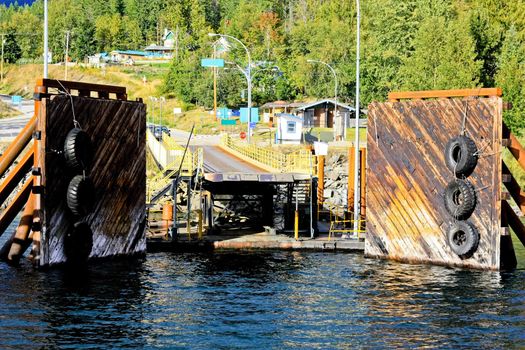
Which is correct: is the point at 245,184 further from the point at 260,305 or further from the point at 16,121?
the point at 16,121

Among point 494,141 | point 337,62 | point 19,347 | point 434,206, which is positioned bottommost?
point 19,347

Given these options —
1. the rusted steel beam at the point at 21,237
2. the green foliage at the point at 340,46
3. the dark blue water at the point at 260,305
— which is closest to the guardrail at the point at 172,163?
the dark blue water at the point at 260,305

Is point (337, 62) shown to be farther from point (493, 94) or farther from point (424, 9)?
point (493, 94)

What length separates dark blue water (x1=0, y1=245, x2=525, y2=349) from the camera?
92.3 feet

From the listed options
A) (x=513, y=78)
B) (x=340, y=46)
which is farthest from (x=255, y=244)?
(x=340, y=46)

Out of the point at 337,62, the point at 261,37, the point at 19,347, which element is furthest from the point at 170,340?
the point at 261,37

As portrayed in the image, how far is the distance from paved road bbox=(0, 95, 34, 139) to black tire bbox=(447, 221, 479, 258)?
232 feet

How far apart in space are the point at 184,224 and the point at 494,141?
23.7 metres

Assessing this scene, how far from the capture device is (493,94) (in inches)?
1513

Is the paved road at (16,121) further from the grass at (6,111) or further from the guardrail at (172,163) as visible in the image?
the guardrail at (172,163)

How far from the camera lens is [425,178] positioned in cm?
4078

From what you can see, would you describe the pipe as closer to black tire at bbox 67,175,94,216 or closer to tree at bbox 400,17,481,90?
black tire at bbox 67,175,94,216

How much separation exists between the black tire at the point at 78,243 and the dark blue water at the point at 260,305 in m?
0.99

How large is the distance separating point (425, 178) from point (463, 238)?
130 inches
